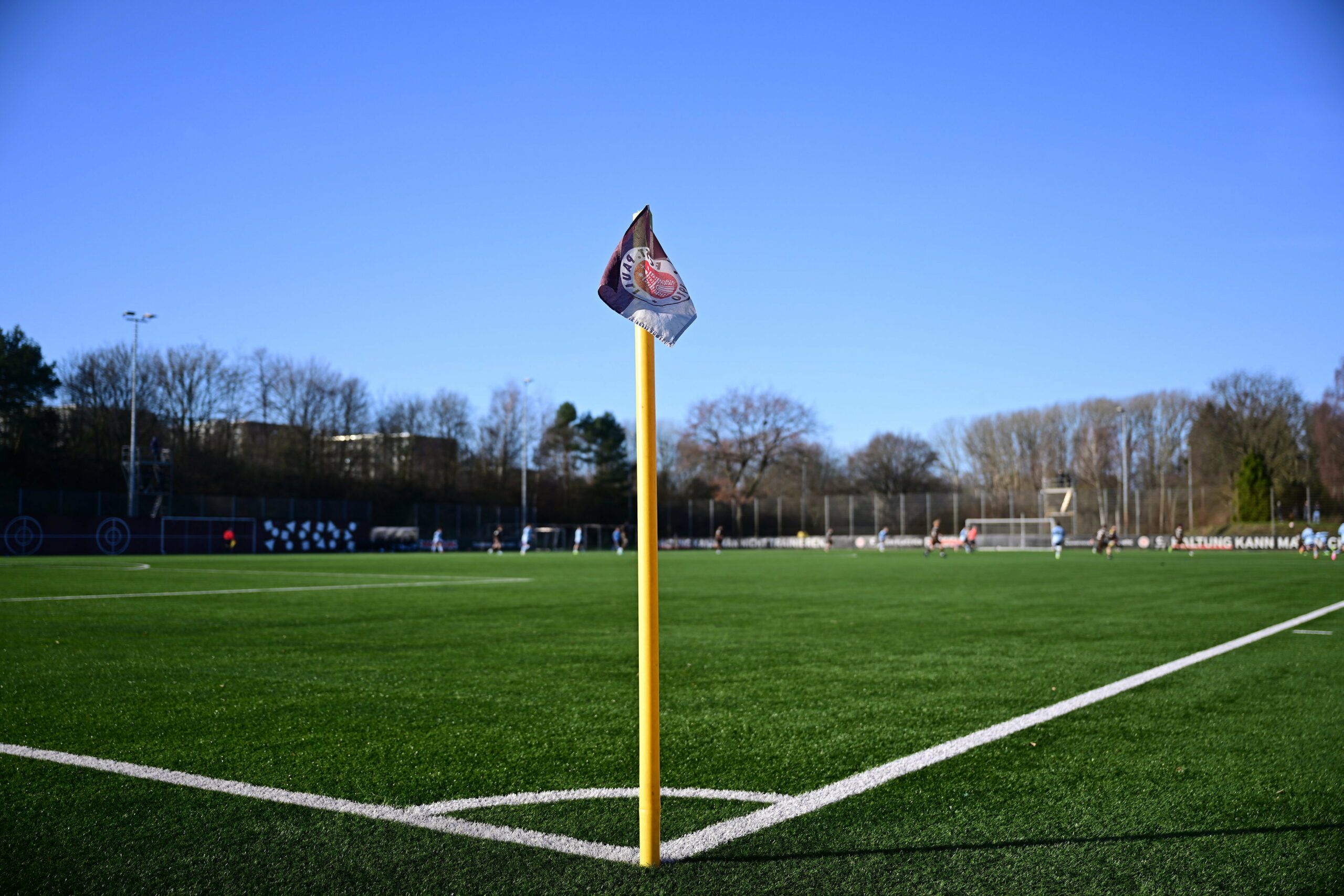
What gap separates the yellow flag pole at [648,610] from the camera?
303 cm

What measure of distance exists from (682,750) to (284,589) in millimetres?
14220

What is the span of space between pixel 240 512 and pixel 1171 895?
5540 centimetres

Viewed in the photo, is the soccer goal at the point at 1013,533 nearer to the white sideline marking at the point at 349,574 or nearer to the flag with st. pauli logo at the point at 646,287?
the white sideline marking at the point at 349,574

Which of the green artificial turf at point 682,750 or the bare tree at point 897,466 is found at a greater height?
the bare tree at point 897,466

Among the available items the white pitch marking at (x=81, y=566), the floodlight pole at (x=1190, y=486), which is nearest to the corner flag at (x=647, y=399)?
the white pitch marking at (x=81, y=566)

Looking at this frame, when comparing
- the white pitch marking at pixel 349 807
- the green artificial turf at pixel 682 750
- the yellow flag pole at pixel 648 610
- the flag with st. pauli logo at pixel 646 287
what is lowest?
the green artificial turf at pixel 682 750

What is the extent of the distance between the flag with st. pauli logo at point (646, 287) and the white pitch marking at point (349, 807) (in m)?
1.72

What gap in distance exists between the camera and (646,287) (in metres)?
3.22

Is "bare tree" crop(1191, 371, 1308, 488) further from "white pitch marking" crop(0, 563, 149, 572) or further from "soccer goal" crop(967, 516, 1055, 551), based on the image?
"white pitch marking" crop(0, 563, 149, 572)

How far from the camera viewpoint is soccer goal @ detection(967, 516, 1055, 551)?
204 ft

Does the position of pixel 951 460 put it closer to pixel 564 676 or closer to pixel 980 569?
pixel 980 569

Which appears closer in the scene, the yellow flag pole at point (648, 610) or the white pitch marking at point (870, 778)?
the yellow flag pole at point (648, 610)

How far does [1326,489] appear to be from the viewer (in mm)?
64938

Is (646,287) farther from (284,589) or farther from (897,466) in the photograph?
(897,466)
